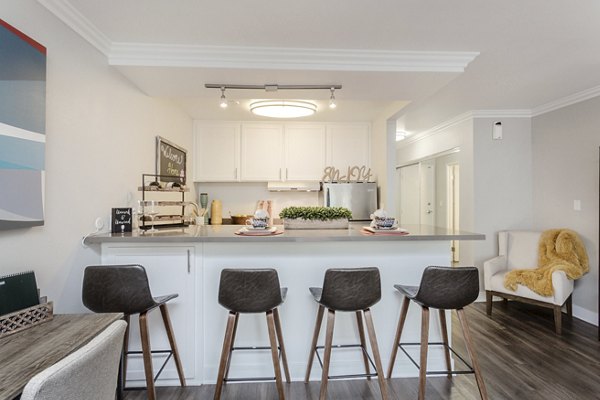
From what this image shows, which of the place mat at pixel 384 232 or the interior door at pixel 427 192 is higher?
the interior door at pixel 427 192

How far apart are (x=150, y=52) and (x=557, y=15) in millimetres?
2688

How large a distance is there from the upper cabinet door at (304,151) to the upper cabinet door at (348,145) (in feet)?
Answer: 0.43

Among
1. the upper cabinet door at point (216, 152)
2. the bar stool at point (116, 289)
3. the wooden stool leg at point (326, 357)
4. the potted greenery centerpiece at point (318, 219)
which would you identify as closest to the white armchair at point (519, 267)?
the potted greenery centerpiece at point (318, 219)

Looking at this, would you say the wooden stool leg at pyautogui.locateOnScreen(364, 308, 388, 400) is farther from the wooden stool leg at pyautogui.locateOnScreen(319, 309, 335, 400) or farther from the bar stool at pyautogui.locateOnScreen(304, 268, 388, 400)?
the wooden stool leg at pyautogui.locateOnScreen(319, 309, 335, 400)

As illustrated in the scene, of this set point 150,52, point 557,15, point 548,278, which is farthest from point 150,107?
point 548,278

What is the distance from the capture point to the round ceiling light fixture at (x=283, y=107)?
132 inches

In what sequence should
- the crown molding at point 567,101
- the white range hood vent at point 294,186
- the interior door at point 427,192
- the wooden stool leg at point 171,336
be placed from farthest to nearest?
the interior door at point 427,192 < the white range hood vent at point 294,186 < the crown molding at point 567,101 < the wooden stool leg at point 171,336

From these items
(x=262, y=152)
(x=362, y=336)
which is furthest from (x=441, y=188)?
(x=362, y=336)

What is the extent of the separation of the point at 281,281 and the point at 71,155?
62.5 inches

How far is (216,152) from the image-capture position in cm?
452

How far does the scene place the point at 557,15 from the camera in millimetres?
1930

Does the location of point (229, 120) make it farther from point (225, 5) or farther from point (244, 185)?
point (225, 5)

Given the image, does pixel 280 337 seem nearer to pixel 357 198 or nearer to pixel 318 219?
pixel 318 219

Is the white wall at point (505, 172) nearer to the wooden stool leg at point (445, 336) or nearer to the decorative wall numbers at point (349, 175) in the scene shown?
the decorative wall numbers at point (349, 175)
